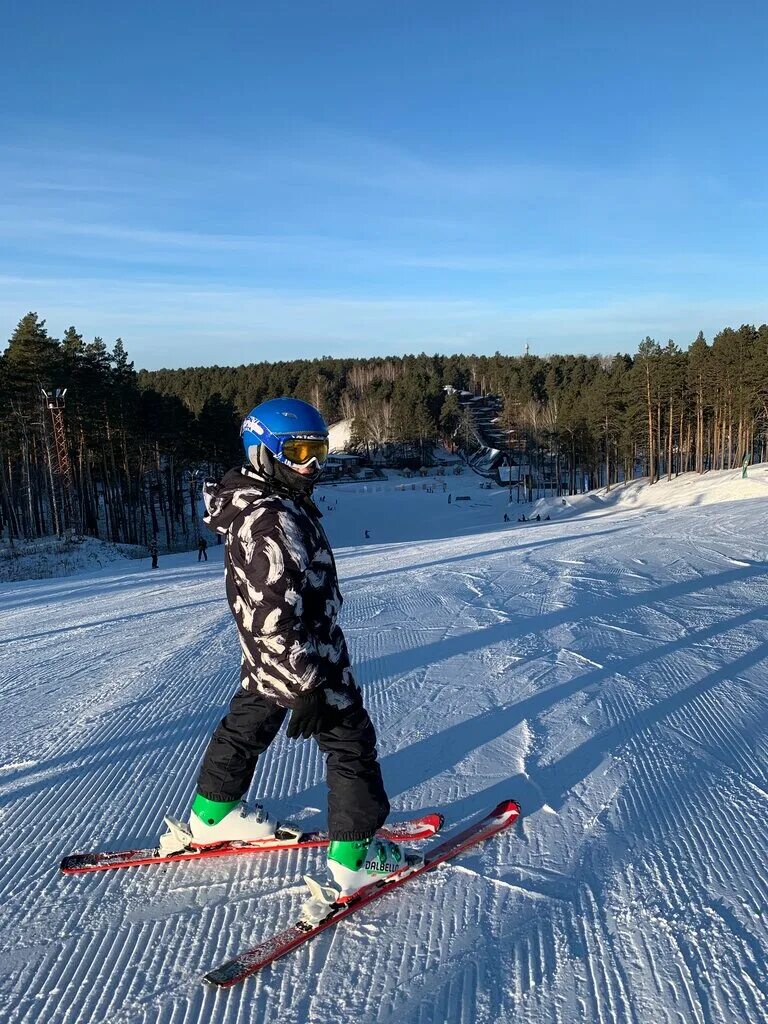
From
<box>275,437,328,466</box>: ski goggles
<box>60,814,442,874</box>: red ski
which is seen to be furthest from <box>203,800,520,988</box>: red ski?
<box>275,437,328,466</box>: ski goggles

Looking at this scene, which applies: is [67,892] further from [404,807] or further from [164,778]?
[404,807]

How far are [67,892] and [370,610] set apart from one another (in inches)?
217

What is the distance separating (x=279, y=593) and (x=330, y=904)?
1159 millimetres

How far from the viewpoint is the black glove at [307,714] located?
2.44m

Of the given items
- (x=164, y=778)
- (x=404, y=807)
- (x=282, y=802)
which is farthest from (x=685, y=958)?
(x=164, y=778)

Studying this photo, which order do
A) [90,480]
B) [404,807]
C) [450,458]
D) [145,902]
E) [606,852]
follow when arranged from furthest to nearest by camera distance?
[450,458]
[90,480]
[404,807]
[606,852]
[145,902]

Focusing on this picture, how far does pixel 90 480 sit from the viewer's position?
127 feet

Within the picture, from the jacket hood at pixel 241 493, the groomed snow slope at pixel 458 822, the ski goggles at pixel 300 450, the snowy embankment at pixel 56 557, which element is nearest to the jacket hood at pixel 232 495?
the jacket hood at pixel 241 493

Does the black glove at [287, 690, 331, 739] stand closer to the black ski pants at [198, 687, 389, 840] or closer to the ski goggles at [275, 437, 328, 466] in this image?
the black ski pants at [198, 687, 389, 840]

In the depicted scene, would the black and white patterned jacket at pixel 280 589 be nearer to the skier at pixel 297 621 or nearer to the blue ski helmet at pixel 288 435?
the skier at pixel 297 621

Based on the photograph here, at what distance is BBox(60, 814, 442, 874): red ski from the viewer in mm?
2842

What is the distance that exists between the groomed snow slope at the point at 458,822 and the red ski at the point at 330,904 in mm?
46

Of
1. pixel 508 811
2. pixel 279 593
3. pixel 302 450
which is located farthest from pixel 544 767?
pixel 302 450

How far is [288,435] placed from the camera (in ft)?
8.54
